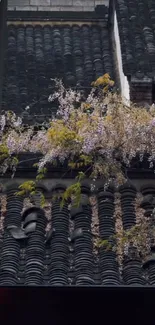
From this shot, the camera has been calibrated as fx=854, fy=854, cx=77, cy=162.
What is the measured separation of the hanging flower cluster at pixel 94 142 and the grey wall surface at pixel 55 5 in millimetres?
9156

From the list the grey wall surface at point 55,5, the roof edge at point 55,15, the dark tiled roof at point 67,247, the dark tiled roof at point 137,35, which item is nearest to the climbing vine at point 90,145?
the dark tiled roof at point 67,247

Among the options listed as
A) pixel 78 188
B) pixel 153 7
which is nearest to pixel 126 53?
pixel 153 7

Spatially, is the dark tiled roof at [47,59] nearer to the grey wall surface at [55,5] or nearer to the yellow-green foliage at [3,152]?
the grey wall surface at [55,5]

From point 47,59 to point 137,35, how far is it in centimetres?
235

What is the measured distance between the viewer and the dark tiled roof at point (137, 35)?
12.8 meters

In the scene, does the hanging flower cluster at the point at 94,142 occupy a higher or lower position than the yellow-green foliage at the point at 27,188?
higher

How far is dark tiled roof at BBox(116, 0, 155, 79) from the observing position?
1278cm

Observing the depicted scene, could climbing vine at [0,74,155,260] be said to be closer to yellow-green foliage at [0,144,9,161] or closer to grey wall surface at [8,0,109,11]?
yellow-green foliage at [0,144,9,161]

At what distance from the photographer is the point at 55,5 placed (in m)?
18.4

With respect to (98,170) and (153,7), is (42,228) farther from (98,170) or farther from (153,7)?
(153,7)
